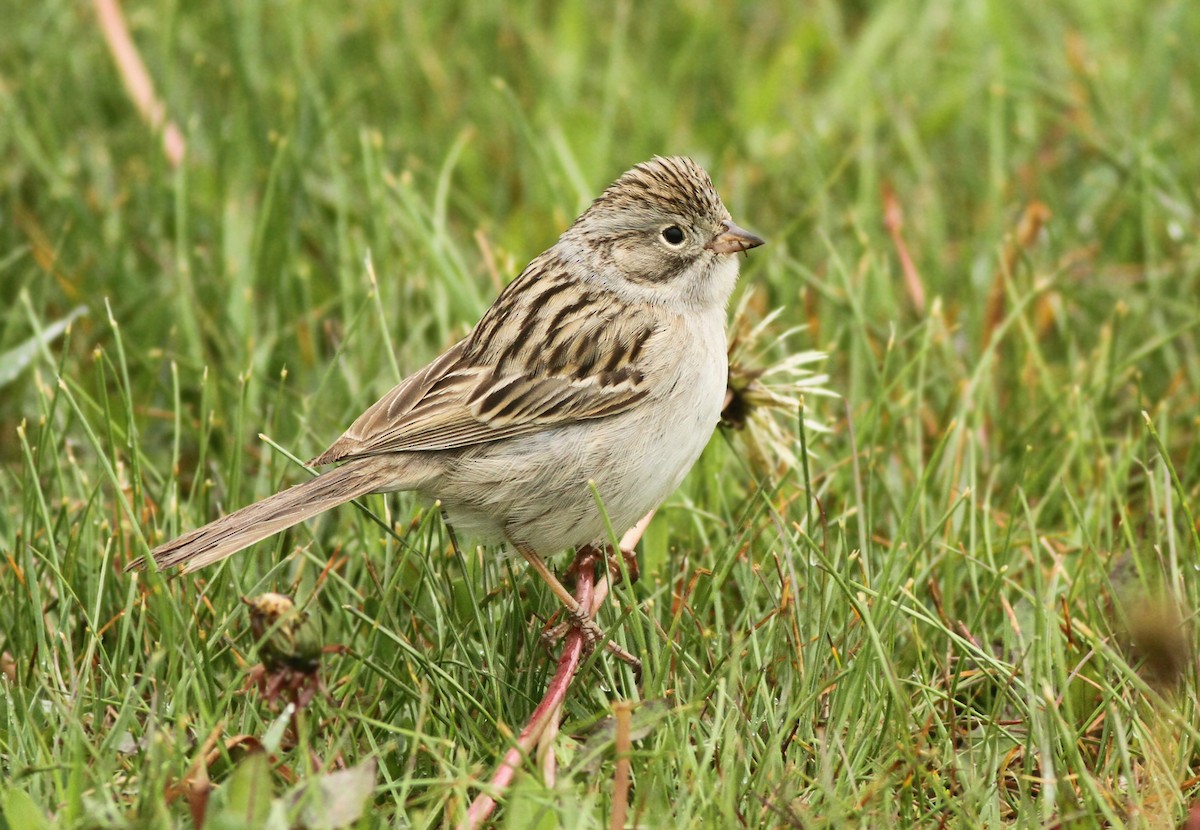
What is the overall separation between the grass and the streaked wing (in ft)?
0.74

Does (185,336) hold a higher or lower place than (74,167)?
lower

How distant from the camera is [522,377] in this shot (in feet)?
12.6

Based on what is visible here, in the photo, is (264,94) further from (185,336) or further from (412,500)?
(412,500)

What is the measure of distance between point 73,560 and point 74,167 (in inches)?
98.8

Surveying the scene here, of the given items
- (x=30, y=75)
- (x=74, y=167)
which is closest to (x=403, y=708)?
(x=74, y=167)

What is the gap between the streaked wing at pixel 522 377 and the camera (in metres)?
3.72

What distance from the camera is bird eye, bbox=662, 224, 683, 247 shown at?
4.08 m

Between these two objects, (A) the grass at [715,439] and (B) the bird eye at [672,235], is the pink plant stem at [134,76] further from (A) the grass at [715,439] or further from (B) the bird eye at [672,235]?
(B) the bird eye at [672,235]

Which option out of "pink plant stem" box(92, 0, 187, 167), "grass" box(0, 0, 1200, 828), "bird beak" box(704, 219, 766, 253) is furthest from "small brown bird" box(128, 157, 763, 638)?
"pink plant stem" box(92, 0, 187, 167)

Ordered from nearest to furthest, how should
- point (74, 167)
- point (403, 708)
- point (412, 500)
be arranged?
point (403, 708)
point (412, 500)
point (74, 167)

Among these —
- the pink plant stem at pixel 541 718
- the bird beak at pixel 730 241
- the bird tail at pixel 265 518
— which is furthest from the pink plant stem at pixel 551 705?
the bird beak at pixel 730 241

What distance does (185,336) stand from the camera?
4.98 m

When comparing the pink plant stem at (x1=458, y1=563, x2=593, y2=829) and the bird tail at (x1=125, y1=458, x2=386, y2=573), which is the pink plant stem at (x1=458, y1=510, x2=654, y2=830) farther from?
the bird tail at (x1=125, y1=458, x2=386, y2=573)

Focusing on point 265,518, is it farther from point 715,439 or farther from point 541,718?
point 715,439
